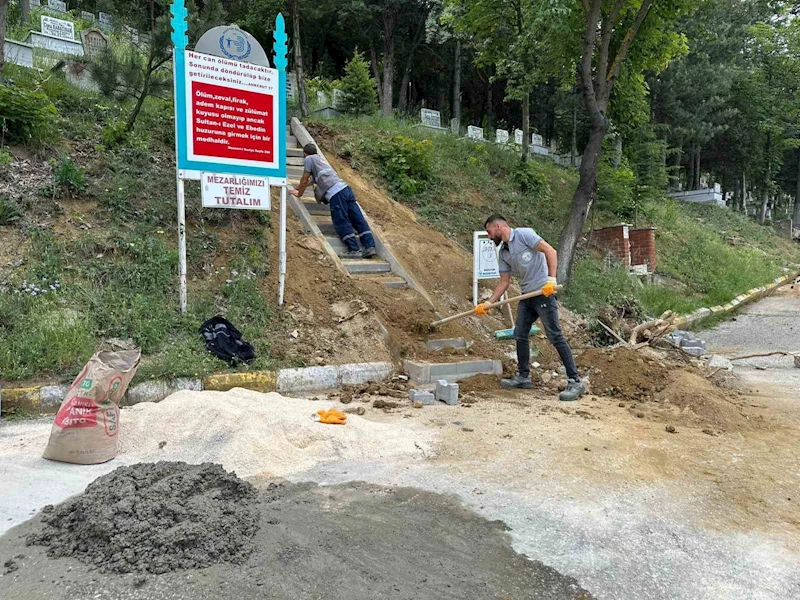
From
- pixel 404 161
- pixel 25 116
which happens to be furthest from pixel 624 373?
pixel 25 116

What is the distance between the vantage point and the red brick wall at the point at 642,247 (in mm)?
13203

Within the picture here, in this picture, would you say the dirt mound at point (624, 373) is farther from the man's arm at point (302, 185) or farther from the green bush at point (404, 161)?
the green bush at point (404, 161)

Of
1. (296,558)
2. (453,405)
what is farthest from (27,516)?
(453,405)

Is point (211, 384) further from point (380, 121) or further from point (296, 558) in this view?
point (380, 121)

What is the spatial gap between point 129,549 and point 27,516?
93cm

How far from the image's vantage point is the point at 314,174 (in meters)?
8.65

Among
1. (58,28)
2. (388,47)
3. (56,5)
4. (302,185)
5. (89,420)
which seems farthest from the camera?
(56,5)

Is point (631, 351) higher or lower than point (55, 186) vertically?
lower

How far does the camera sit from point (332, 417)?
4633 millimetres

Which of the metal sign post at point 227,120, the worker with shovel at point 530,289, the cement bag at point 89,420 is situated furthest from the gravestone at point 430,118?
the cement bag at point 89,420

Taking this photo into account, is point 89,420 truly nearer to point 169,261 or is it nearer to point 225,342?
point 225,342

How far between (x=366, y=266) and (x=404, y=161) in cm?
359

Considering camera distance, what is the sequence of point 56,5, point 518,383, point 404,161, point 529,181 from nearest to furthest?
point 518,383
point 404,161
point 529,181
point 56,5

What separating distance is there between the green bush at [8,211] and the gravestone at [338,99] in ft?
33.9
